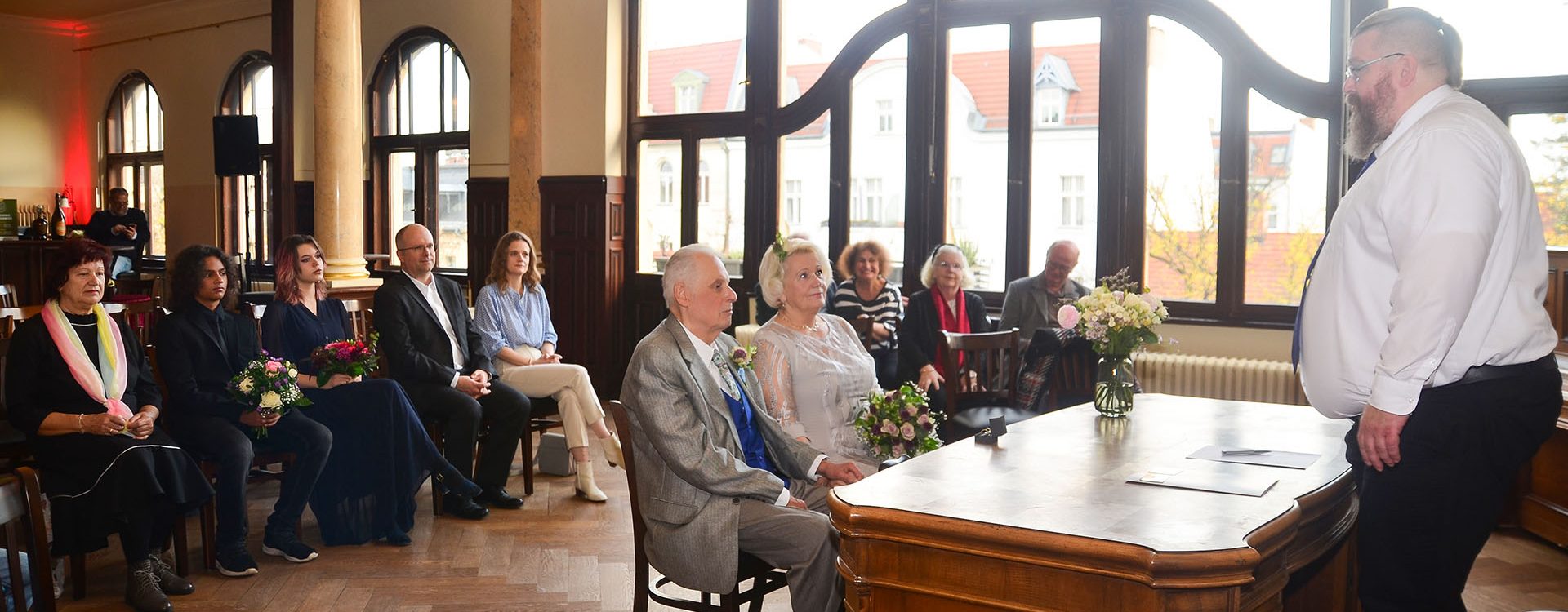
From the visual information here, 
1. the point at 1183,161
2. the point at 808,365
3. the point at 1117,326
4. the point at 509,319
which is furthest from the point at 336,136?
the point at 1117,326

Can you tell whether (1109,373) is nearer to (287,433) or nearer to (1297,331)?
(1297,331)

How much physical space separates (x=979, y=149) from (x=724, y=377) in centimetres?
484

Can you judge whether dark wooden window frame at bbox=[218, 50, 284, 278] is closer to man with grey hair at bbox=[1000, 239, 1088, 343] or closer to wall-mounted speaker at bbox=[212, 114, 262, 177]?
wall-mounted speaker at bbox=[212, 114, 262, 177]

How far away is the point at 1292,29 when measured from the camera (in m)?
6.82

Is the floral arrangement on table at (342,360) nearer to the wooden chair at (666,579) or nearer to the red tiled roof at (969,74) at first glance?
the wooden chair at (666,579)

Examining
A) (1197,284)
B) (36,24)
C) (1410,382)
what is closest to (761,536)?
(1410,382)

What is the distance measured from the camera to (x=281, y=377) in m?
4.64

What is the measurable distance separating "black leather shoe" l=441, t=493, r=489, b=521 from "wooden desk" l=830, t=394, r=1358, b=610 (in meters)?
3.11

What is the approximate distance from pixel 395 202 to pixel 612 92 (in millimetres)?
3331

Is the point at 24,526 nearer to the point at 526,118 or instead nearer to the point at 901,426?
the point at 901,426

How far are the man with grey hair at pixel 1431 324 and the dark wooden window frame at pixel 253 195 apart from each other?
37.3 ft

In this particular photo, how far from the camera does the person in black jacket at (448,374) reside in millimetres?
5547

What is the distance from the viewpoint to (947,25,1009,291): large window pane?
7703mm

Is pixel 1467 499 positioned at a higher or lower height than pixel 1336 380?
lower
